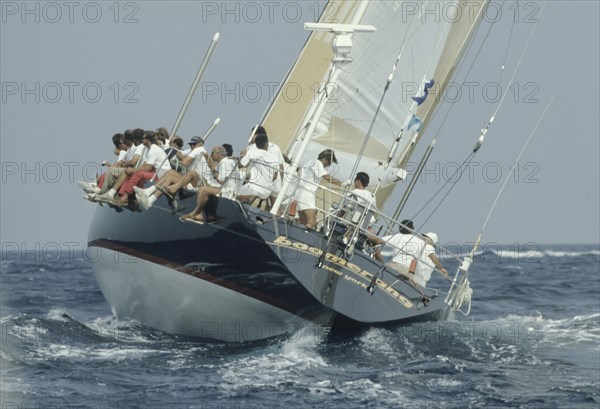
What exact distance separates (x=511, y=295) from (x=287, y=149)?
12.1 meters

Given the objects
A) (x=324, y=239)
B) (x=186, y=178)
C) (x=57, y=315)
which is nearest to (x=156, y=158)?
(x=186, y=178)

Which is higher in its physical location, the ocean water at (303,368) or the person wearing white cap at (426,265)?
the person wearing white cap at (426,265)

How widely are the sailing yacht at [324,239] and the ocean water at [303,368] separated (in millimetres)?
379

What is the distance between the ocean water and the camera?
43.9ft

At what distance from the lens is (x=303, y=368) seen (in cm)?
1477

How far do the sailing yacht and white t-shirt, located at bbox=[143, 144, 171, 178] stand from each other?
0.79m

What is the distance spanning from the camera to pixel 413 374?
14758 millimetres

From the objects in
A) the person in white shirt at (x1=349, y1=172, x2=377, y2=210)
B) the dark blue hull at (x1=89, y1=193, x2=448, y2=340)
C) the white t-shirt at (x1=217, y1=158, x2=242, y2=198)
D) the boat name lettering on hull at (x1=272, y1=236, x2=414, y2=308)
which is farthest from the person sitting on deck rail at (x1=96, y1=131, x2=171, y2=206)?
the boat name lettering on hull at (x1=272, y1=236, x2=414, y2=308)

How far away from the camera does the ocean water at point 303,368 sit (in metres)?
13.4

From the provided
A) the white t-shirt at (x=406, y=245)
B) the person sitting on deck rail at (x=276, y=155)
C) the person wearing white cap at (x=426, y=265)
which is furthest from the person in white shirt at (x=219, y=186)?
the person wearing white cap at (x=426, y=265)

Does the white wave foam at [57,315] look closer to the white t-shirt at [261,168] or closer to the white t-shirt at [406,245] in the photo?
the white t-shirt at [261,168]

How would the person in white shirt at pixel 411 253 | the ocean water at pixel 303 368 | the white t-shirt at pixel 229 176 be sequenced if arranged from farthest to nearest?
1. the person in white shirt at pixel 411 253
2. the white t-shirt at pixel 229 176
3. the ocean water at pixel 303 368

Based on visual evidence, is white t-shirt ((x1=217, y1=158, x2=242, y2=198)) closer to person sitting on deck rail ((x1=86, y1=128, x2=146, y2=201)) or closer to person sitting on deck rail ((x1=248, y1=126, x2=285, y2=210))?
person sitting on deck rail ((x1=248, y1=126, x2=285, y2=210))

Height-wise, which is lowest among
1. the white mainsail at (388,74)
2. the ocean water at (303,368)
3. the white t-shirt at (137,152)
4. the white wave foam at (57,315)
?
the white wave foam at (57,315)
